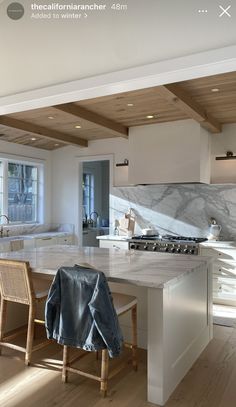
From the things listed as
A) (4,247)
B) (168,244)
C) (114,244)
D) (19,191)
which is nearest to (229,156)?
(168,244)

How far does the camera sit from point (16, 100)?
8.28ft

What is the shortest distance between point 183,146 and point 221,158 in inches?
26.3

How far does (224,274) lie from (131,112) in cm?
237

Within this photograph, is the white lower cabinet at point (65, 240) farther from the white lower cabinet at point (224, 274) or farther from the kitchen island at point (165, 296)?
the white lower cabinet at point (224, 274)

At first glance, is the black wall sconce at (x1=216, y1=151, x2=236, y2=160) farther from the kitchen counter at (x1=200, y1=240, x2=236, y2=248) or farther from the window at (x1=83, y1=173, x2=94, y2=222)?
the window at (x1=83, y1=173, x2=94, y2=222)

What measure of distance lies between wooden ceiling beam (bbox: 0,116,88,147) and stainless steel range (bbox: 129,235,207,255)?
78.0 inches

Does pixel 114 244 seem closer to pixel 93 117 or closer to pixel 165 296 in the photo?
pixel 93 117

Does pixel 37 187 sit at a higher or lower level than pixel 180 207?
higher

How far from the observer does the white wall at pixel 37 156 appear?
5.40 meters

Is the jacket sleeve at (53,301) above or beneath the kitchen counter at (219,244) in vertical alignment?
beneath

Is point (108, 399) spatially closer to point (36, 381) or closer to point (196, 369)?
point (36, 381)

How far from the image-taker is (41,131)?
4.90 meters

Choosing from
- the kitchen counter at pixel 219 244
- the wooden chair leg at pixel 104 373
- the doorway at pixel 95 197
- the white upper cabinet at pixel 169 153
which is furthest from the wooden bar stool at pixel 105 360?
the doorway at pixel 95 197

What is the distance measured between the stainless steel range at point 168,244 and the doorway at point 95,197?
2.48 meters
